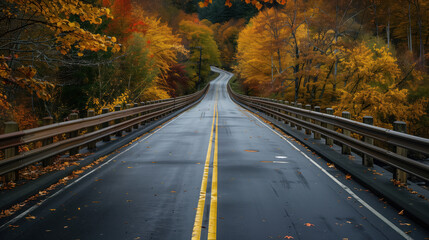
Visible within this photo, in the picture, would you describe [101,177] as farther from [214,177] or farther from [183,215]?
[183,215]

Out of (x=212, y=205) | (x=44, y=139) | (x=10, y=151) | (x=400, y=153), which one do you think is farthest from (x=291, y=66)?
(x=10, y=151)

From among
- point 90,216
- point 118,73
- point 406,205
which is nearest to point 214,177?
point 90,216

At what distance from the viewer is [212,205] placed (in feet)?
18.5

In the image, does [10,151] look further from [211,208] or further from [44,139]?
[211,208]

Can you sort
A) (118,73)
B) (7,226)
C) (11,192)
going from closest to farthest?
(7,226)
(11,192)
(118,73)

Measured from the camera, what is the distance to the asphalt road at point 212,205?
4578 mm

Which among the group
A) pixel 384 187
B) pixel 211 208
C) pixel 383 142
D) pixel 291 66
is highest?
pixel 291 66

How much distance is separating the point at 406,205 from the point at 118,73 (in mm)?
26761

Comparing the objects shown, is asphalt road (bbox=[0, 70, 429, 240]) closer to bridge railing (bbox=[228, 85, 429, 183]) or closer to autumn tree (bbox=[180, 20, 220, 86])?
bridge railing (bbox=[228, 85, 429, 183])

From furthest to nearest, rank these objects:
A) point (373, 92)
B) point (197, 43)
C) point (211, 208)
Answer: point (197, 43) → point (373, 92) → point (211, 208)

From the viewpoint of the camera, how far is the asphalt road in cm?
458

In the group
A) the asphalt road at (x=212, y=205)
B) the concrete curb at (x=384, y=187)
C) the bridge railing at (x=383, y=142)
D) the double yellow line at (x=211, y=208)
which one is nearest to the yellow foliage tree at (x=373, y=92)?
the bridge railing at (x=383, y=142)

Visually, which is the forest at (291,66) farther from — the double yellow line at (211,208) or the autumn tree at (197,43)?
the autumn tree at (197,43)

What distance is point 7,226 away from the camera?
186 inches
